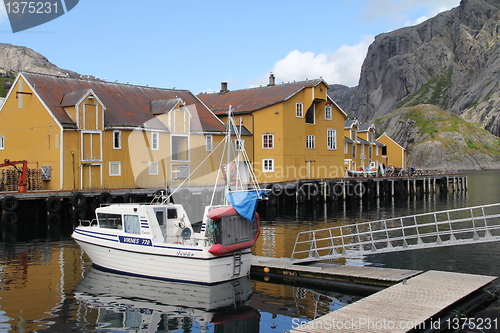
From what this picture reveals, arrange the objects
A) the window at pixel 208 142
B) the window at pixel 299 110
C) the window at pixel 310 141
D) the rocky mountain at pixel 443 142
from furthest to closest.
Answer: the rocky mountain at pixel 443 142 < the window at pixel 310 141 < the window at pixel 299 110 < the window at pixel 208 142

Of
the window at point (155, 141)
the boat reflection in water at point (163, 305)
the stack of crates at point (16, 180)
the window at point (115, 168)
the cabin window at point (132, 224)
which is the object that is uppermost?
the window at point (155, 141)

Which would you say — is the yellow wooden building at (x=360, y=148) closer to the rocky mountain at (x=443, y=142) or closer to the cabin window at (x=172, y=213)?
the cabin window at (x=172, y=213)

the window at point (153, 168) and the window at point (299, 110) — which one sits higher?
the window at point (299, 110)

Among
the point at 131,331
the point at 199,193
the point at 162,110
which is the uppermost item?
the point at 162,110

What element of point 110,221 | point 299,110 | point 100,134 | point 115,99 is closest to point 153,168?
point 100,134

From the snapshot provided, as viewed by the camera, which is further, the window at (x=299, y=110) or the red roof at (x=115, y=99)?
the window at (x=299, y=110)

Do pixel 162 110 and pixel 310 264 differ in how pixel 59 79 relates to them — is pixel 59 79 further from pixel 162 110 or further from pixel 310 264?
pixel 310 264

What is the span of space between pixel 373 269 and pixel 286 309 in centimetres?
503

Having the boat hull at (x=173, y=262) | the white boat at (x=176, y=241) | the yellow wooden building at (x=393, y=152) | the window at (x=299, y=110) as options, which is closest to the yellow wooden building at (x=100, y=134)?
the window at (x=299, y=110)

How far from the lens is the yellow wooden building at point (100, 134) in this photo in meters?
43.2

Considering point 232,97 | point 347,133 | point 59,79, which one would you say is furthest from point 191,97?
point 347,133

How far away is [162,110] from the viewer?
5022cm

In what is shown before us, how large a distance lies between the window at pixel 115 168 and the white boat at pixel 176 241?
22246 millimetres

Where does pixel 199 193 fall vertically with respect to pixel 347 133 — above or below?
below
